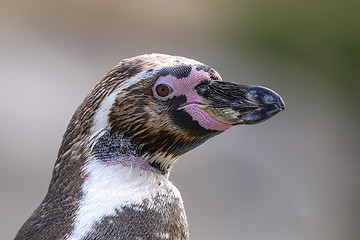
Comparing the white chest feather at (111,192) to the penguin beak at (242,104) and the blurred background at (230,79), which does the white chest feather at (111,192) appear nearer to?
the penguin beak at (242,104)

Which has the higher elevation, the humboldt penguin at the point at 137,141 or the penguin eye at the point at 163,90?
the penguin eye at the point at 163,90

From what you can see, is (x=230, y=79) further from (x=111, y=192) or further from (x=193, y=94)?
(x=111, y=192)

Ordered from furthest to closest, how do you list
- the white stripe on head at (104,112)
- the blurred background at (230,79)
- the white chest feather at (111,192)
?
the blurred background at (230,79) → the white stripe on head at (104,112) → the white chest feather at (111,192)

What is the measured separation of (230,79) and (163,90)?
16.2 feet

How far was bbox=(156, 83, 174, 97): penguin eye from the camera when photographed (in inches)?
80.4

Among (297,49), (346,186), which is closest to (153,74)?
(346,186)

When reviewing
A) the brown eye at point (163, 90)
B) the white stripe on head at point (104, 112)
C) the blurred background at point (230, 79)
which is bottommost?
the blurred background at point (230, 79)

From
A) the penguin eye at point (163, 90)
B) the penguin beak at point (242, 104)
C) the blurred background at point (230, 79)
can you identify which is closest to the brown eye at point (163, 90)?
the penguin eye at point (163, 90)

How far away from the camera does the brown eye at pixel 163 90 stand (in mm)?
2043

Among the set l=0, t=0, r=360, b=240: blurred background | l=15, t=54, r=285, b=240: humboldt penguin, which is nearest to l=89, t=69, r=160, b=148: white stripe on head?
l=15, t=54, r=285, b=240: humboldt penguin

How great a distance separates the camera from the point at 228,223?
5.47 meters

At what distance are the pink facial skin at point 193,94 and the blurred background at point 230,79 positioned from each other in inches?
119

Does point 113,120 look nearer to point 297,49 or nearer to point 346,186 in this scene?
point 346,186

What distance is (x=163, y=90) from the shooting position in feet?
6.72
